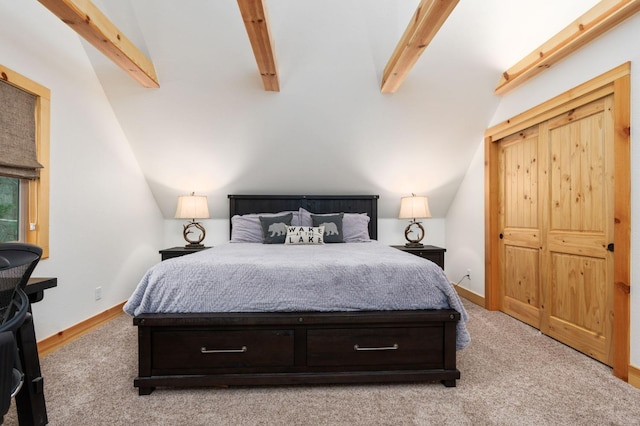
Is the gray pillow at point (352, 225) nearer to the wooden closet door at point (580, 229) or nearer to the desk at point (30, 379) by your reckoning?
the wooden closet door at point (580, 229)

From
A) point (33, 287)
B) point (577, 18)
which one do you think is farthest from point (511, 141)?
point (33, 287)

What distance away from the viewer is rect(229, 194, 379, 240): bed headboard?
4.05m

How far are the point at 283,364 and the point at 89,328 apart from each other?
2019 millimetres

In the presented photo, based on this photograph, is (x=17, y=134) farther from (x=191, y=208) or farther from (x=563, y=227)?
(x=563, y=227)

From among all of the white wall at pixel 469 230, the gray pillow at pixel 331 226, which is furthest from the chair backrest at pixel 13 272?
the white wall at pixel 469 230

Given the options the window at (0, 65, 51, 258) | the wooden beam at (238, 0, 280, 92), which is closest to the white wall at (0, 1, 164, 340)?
the window at (0, 65, 51, 258)

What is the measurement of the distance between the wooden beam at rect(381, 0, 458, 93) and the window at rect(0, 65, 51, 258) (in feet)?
8.53

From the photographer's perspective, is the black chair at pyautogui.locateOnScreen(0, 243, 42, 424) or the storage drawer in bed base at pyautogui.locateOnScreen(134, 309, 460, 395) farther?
the storage drawer in bed base at pyautogui.locateOnScreen(134, 309, 460, 395)

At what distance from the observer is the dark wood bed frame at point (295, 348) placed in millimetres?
1838

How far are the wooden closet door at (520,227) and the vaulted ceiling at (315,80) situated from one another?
0.52 meters

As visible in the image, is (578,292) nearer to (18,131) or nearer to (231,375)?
(231,375)


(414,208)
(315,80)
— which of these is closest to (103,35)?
(315,80)

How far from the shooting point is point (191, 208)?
3.68 metres

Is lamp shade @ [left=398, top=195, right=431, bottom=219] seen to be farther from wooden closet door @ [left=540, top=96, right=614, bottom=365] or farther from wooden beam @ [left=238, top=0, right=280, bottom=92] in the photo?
wooden beam @ [left=238, top=0, right=280, bottom=92]
